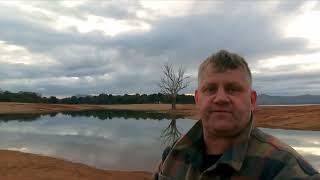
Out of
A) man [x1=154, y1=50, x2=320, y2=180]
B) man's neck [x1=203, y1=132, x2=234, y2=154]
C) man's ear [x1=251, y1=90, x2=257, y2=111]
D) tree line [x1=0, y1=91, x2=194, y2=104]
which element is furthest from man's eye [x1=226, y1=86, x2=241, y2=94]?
tree line [x1=0, y1=91, x2=194, y2=104]

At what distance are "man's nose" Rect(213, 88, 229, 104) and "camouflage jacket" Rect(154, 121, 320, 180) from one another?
0.18 metres

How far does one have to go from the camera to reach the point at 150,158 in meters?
14.1

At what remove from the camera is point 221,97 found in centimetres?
198

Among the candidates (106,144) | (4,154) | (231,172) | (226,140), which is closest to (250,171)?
(231,172)

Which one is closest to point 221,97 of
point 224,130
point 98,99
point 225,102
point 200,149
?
point 225,102

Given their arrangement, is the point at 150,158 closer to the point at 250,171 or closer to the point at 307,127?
the point at 250,171

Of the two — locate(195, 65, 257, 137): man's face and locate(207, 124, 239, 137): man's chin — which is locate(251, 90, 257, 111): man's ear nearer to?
locate(195, 65, 257, 137): man's face

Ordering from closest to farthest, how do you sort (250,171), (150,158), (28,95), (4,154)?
(250,171) < (150,158) < (4,154) < (28,95)

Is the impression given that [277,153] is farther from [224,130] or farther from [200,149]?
[200,149]

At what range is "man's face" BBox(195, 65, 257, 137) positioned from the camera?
77.5 inches

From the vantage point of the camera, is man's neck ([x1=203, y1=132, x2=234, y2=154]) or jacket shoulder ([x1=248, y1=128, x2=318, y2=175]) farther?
man's neck ([x1=203, y1=132, x2=234, y2=154])

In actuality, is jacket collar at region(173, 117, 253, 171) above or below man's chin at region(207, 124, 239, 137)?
below

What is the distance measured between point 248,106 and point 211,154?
0.31 meters

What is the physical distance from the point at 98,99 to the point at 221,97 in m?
104
